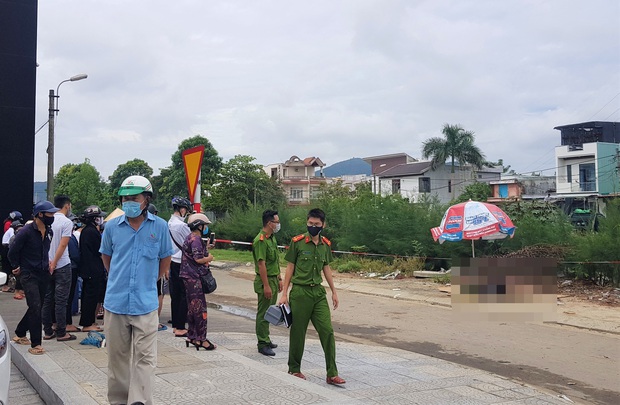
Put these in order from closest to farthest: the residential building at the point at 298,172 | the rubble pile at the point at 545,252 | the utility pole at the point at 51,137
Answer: the rubble pile at the point at 545,252 → the utility pole at the point at 51,137 → the residential building at the point at 298,172

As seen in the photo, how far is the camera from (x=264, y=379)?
5.82m

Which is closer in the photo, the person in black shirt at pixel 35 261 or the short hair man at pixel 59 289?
the person in black shirt at pixel 35 261

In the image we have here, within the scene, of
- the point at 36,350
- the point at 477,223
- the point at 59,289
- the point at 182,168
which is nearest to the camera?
the point at 36,350

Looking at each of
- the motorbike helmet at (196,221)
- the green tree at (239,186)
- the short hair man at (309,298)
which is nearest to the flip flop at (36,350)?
the motorbike helmet at (196,221)

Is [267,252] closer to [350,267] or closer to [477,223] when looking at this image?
[477,223]

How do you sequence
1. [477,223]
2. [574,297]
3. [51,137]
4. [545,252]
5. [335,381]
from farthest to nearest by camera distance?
[51,137]
[545,252]
[477,223]
[574,297]
[335,381]

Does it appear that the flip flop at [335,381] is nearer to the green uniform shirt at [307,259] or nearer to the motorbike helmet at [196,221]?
the green uniform shirt at [307,259]

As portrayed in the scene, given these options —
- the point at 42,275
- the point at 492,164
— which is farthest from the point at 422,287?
the point at 492,164

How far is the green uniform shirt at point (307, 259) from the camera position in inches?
255

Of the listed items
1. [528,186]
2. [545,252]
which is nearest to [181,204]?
[545,252]

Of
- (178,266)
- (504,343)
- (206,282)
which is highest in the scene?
(178,266)

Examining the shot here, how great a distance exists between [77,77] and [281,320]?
18167mm

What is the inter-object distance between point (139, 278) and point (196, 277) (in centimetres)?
280

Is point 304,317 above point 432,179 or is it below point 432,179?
below
